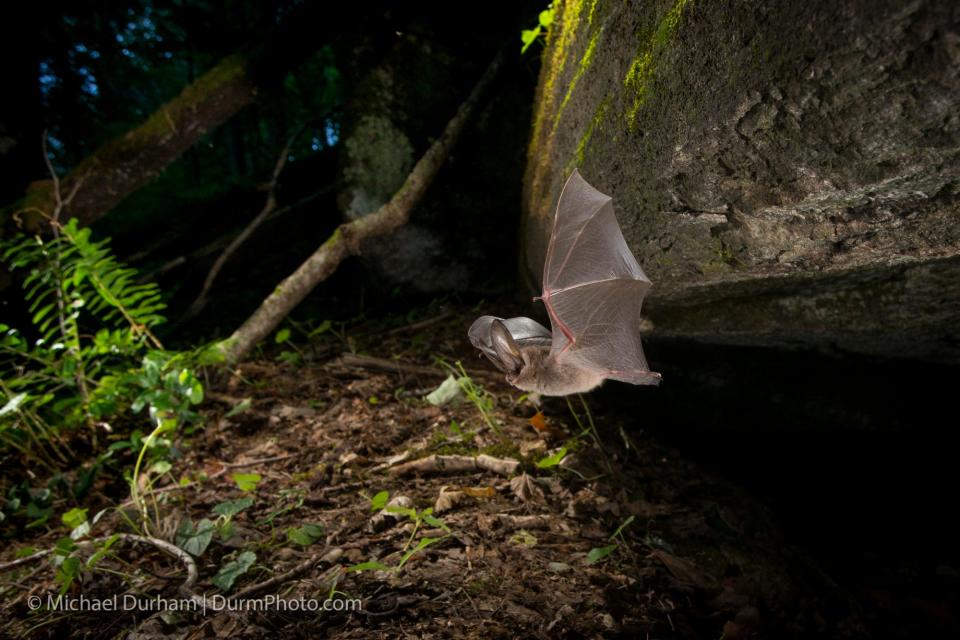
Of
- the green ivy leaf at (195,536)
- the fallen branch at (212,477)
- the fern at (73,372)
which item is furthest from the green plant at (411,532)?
the fern at (73,372)

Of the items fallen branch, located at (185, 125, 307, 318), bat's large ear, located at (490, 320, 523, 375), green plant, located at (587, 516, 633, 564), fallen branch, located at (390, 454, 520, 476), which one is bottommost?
green plant, located at (587, 516, 633, 564)

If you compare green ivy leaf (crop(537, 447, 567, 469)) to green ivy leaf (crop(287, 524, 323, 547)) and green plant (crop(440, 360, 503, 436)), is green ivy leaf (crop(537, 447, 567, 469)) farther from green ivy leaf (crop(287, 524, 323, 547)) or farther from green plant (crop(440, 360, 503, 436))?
green ivy leaf (crop(287, 524, 323, 547))

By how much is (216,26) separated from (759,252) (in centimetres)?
1005

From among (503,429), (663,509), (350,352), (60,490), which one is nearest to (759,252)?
(663,509)

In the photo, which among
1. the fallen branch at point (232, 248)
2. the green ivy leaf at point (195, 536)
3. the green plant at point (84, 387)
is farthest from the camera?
the fallen branch at point (232, 248)

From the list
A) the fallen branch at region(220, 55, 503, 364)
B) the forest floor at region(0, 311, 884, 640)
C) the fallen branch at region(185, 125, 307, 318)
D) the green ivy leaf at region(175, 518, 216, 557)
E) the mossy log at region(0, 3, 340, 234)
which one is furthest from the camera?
the fallen branch at region(185, 125, 307, 318)

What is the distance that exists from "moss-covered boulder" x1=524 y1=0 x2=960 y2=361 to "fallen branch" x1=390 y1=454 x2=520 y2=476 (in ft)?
3.91

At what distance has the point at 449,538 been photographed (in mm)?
2084

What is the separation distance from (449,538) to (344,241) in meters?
2.91

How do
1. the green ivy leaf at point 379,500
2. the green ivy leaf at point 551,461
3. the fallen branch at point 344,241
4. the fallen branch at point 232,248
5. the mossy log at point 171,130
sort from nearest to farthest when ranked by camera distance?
the green ivy leaf at point 379,500
the green ivy leaf at point 551,461
the fallen branch at point 344,241
the mossy log at point 171,130
the fallen branch at point 232,248

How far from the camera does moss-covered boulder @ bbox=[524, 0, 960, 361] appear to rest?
Answer: 3.55 ft

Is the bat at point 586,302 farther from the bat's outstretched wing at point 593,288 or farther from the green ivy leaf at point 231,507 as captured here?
the green ivy leaf at point 231,507

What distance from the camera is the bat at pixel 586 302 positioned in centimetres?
166

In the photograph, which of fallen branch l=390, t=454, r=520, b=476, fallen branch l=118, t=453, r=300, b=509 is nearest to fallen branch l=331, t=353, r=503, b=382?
fallen branch l=390, t=454, r=520, b=476
